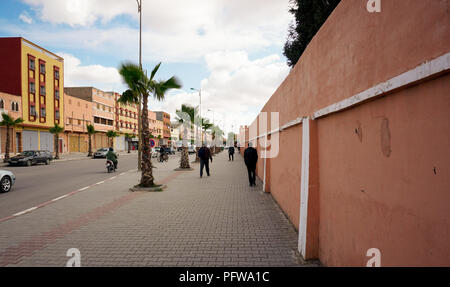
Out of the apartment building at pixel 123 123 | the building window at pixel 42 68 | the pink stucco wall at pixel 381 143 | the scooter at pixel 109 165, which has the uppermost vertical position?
the building window at pixel 42 68

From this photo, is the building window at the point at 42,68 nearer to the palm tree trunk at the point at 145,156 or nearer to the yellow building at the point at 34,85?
the yellow building at the point at 34,85

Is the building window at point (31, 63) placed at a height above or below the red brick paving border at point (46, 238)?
above

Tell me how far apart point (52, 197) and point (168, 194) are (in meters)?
3.90

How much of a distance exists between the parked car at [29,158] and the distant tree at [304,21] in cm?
2332

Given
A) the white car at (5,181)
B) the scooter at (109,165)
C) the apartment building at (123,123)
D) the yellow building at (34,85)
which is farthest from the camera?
the apartment building at (123,123)

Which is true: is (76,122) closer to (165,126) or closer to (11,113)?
(11,113)

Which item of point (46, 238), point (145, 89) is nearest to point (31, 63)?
point (145, 89)

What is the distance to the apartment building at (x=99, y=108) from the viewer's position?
187 ft

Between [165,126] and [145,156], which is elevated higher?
[165,126]

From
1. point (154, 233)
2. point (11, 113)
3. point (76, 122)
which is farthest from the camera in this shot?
point (76, 122)

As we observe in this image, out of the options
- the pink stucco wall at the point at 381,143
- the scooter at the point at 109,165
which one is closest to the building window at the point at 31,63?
the scooter at the point at 109,165

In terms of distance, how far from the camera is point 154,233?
5539 millimetres

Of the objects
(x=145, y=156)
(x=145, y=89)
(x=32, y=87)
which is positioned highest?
(x=32, y=87)

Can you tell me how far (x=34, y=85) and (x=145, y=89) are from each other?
3743 cm
